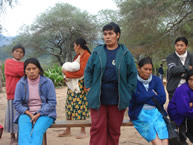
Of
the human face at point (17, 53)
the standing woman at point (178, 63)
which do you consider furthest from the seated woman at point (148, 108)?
A: the human face at point (17, 53)

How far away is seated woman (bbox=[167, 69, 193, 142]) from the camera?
10.5ft

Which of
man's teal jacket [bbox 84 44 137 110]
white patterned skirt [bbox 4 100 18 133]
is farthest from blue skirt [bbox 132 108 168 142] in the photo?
white patterned skirt [bbox 4 100 18 133]

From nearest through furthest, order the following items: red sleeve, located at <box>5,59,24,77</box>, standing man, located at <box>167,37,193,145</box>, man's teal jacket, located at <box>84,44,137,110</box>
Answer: man's teal jacket, located at <box>84,44,137,110</box> → standing man, located at <box>167,37,193,145</box> → red sleeve, located at <box>5,59,24,77</box>

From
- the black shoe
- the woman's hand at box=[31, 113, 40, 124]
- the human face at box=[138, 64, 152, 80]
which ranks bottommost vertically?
the black shoe

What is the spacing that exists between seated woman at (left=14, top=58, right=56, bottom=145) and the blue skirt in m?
1.15

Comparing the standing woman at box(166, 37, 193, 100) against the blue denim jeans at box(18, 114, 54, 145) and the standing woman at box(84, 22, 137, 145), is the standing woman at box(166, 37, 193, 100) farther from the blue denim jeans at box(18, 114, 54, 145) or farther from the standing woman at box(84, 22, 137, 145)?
the blue denim jeans at box(18, 114, 54, 145)

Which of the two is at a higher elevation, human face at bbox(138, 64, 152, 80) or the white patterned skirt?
human face at bbox(138, 64, 152, 80)

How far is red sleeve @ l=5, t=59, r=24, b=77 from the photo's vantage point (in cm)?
385

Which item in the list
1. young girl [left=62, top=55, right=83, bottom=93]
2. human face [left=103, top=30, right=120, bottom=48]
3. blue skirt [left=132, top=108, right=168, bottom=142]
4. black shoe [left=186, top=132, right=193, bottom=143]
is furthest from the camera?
young girl [left=62, top=55, right=83, bottom=93]

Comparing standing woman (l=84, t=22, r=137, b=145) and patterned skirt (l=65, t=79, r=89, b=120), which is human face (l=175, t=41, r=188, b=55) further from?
patterned skirt (l=65, t=79, r=89, b=120)

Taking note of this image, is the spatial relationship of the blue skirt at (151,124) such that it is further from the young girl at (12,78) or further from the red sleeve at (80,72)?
the young girl at (12,78)

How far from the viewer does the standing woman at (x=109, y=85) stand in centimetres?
281

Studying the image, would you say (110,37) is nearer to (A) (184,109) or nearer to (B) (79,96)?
(A) (184,109)

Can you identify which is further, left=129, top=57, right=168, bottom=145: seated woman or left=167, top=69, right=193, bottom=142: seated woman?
left=167, top=69, right=193, bottom=142: seated woman
